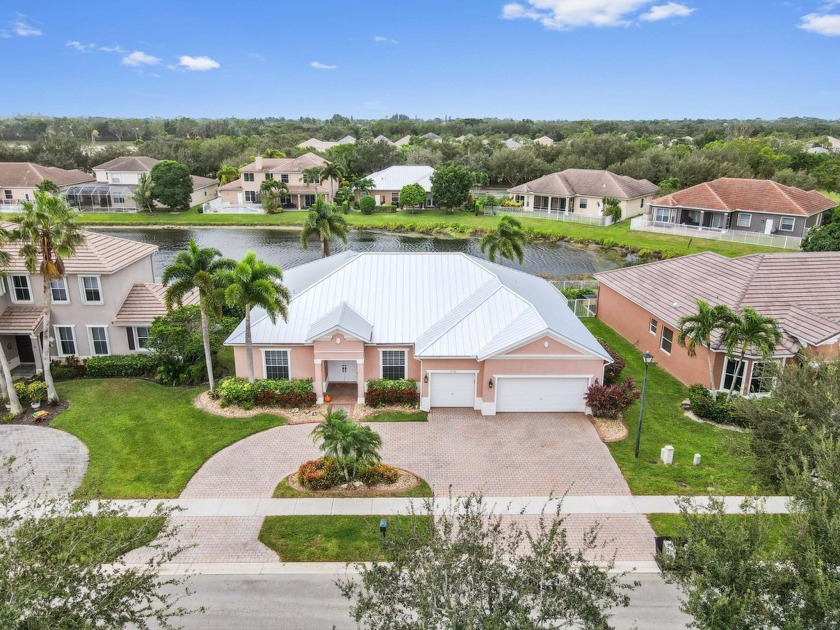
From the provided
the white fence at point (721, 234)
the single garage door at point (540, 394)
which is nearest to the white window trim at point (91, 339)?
the single garage door at point (540, 394)

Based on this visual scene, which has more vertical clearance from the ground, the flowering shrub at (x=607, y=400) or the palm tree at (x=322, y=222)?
the palm tree at (x=322, y=222)

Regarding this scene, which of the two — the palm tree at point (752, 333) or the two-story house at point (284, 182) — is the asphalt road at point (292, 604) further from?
the two-story house at point (284, 182)

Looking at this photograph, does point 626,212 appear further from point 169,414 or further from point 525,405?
point 169,414

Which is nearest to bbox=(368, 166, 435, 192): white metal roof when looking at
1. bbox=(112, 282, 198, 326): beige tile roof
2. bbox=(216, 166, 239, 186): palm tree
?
bbox=(216, 166, 239, 186): palm tree

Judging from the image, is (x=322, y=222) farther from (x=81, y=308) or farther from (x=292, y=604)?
(x=292, y=604)

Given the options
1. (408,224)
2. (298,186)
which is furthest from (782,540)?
(298,186)

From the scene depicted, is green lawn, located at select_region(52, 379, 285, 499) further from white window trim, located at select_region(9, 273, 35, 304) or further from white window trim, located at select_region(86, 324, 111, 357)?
white window trim, located at select_region(9, 273, 35, 304)
